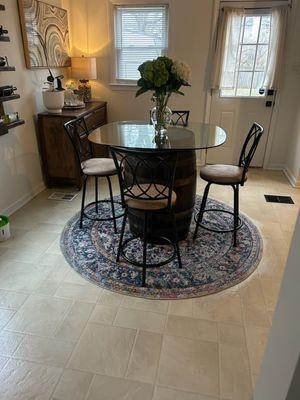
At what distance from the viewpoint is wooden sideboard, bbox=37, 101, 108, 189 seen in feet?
11.0

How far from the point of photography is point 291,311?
3.14 ft

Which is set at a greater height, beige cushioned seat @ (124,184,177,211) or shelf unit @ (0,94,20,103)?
shelf unit @ (0,94,20,103)

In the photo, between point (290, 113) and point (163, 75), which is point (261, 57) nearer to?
point (290, 113)

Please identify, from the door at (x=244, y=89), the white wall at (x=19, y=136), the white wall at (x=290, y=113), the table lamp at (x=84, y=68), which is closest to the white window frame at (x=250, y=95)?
the door at (x=244, y=89)

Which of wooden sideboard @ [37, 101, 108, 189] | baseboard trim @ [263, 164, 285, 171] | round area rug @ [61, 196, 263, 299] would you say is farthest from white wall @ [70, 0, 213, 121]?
round area rug @ [61, 196, 263, 299]

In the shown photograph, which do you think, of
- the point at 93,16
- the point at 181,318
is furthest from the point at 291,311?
the point at 93,16

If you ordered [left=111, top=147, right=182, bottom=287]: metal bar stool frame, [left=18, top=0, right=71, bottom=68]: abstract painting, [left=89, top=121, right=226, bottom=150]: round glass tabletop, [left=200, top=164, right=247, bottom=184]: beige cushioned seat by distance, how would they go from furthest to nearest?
[left=18, top=0, right=71, bottom=68]: abstract painting < [left=200, top=164, right=247, bottom=184]: beige cushioned seat < [left=89, top=121, right=226, bottom=150]: round glass tabletop < [left=111, top=147, right=182, bottom=287]: metal bar stool frame

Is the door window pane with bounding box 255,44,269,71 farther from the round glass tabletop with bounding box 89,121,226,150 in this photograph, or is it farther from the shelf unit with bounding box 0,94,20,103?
the shelf unit with bounding box 0,94,20,103

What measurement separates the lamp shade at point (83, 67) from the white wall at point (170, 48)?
0.30 meters

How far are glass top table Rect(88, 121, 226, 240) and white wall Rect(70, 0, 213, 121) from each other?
5.38 ft

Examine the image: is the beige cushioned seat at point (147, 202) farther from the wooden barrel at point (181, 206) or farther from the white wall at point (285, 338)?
the white wall at point (285, 338)

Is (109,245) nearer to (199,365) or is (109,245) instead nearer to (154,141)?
(154,141)

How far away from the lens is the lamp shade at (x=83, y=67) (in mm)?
3920

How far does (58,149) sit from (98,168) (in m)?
1.08
